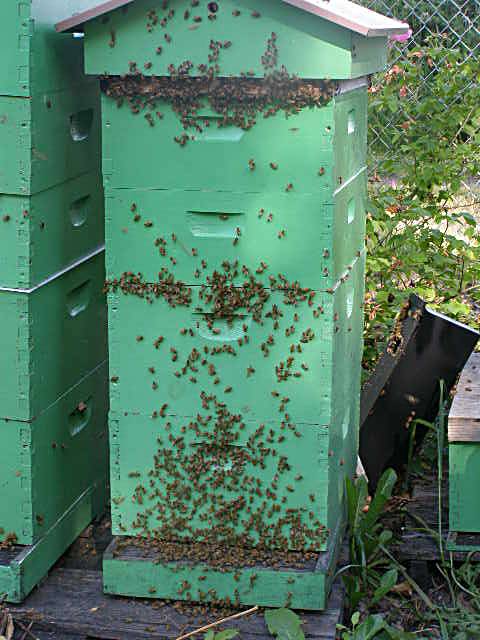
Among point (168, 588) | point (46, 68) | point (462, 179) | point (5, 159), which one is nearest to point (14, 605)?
point (168, 588)

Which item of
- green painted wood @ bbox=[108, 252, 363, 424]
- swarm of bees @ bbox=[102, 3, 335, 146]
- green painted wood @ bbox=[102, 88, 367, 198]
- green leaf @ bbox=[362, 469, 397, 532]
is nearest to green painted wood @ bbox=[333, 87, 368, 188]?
green painted wood @ bbox=[102, 88, 367, 198]

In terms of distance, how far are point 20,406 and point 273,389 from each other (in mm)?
641

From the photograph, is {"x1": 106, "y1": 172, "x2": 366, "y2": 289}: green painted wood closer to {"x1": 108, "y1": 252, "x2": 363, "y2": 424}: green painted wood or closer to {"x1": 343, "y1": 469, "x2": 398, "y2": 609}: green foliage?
{"x1": 108, "y1": 252, "x2": 363, "y2": 424}: green painted wood

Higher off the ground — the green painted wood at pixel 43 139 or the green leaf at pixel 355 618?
the green painted wood at pixel 43 139

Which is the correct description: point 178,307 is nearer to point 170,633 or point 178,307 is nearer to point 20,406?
point 20,406

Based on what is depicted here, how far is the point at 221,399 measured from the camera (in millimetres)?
2439

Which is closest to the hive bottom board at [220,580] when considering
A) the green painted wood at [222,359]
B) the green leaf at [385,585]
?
the green leaf at [385,585]

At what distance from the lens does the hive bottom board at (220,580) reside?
8.05 feet

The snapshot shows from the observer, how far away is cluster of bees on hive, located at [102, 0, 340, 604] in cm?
227

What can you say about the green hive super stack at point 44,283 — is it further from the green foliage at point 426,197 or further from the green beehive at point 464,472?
the green foliage at point 426,197

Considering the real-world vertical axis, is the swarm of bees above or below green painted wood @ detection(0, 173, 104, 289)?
above

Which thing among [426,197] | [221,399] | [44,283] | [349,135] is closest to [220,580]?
[221,399]

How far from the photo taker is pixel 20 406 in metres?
2.47

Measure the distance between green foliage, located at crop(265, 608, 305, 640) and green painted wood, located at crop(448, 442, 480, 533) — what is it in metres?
0.59
